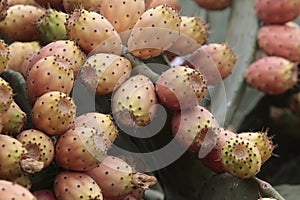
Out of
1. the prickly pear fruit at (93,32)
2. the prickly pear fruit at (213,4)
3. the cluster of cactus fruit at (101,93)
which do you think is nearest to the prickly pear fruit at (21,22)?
the cluster of cactus fruit at (101,93)

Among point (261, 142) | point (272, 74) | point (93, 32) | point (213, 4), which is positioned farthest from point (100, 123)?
point (213, 4)

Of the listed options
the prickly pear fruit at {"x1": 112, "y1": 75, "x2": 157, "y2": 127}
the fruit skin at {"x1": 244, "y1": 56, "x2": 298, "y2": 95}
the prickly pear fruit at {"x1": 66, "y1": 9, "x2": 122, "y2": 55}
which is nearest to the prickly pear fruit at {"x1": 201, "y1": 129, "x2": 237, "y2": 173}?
the prickly pear fruit at {"x1": 112, "y1": 75, "x2": 157, "y2": 127}

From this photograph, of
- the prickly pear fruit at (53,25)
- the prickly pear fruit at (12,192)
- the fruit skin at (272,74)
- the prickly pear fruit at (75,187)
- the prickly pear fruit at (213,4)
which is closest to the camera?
the prickly pear fruit at (12,192)

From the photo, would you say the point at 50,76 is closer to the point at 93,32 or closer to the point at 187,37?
the point at 93,32

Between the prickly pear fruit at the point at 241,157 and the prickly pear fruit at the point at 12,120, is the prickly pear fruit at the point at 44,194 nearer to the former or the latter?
the prickly pear fruit at the point at 12,120

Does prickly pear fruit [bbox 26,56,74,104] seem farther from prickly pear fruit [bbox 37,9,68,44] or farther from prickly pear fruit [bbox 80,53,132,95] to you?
prickly pear fruit [bbox 37,9,68,44]
